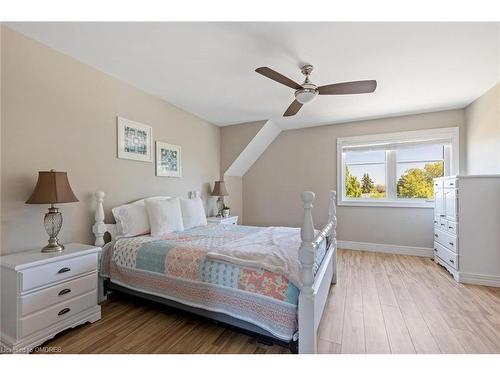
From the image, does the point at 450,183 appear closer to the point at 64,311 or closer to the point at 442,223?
the point at 442,223

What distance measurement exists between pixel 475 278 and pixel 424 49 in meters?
2.70

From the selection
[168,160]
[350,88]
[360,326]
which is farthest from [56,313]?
[350,88]

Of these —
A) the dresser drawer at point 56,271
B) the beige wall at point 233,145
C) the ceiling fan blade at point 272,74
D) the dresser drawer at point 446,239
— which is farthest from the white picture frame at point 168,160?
the dresser drawer at point 446,239

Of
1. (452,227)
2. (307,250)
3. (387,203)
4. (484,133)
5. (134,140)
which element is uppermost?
(484,133)

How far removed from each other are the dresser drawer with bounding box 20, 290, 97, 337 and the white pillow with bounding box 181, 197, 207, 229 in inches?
50.9

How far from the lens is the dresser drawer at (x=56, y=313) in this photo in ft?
5.06

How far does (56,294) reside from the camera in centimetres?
170

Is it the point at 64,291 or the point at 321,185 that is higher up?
the point at 321,185

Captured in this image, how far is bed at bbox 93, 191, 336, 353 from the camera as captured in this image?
1.41 m

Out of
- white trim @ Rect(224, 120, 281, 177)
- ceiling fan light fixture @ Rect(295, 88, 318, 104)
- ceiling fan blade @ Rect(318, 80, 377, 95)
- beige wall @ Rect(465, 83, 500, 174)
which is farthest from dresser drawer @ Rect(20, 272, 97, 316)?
beige wall @ Rect(465, 83, 500, 174)

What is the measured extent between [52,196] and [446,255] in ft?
15.0

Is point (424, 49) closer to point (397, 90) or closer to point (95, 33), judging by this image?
point (397, 90)
